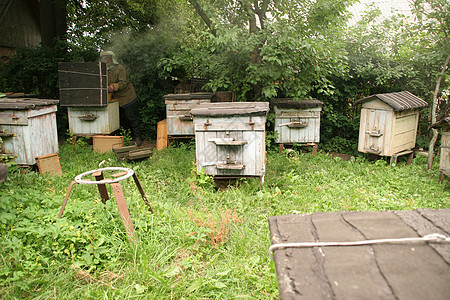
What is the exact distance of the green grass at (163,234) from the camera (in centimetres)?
321

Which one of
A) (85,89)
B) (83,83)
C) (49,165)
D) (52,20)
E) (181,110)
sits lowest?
(49,165)

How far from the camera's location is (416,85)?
8.40 metres

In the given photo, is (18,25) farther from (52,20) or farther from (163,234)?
(163,234)

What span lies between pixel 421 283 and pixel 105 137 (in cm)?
770

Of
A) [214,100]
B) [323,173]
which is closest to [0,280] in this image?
[323,173]

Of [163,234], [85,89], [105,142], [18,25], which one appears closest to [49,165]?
[105,142]

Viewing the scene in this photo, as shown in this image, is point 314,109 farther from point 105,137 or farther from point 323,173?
point 105,137

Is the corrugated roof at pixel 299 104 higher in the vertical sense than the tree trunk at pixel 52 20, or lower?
lower

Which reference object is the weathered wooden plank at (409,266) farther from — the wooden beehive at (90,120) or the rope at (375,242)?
the wooden beehive at (90,120)

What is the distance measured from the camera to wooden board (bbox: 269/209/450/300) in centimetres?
124

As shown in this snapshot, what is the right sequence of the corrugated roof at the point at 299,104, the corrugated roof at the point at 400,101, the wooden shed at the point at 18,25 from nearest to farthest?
the corrugated roof at the point at 400,101 → the corrugated roof at the point at 299,104 → the wooden shed at the point at 18,25

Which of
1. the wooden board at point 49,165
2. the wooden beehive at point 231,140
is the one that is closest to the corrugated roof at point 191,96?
the wooden beehive at point 231,140

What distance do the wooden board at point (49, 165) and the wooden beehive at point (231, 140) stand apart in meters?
2.64

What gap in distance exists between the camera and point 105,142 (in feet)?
26.8
